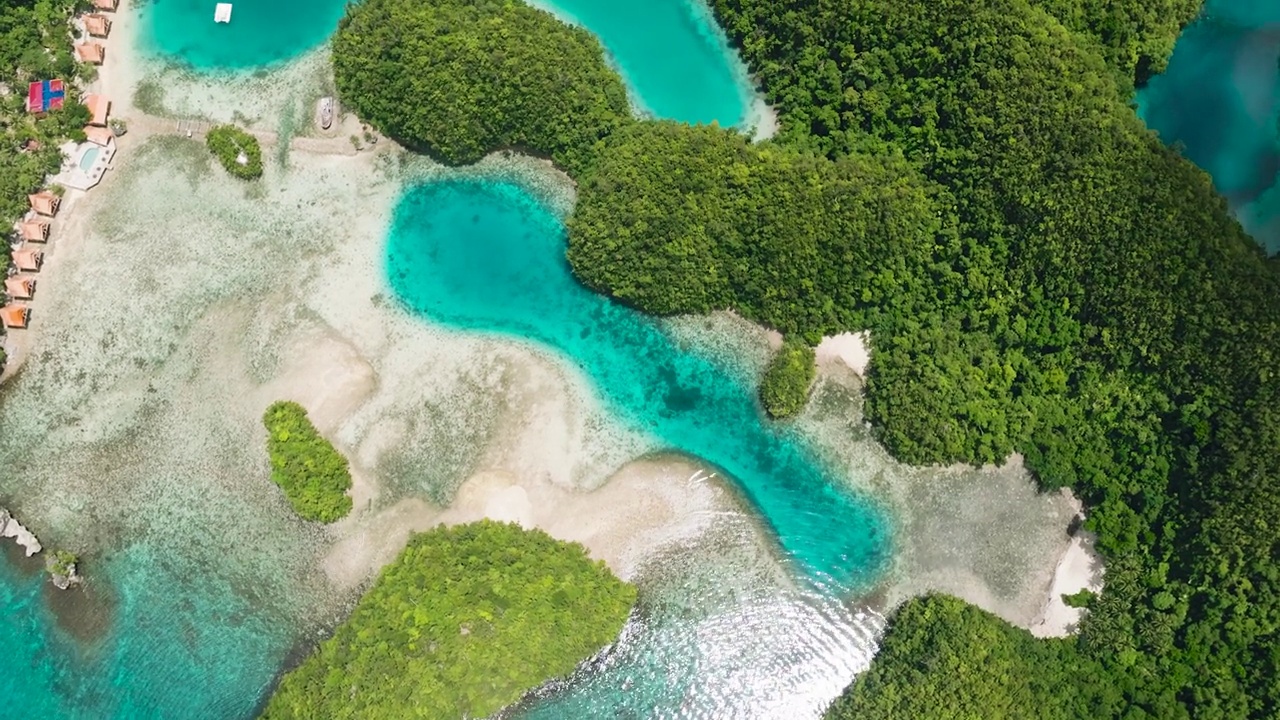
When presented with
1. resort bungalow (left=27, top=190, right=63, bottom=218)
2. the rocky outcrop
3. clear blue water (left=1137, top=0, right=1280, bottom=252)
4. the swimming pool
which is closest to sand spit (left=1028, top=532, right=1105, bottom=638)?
clear blue water (left=1137, top=0, right=1280, bottom=252)

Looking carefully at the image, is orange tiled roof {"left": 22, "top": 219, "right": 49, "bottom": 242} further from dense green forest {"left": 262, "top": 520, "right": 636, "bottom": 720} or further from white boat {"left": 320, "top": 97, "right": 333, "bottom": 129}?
dense green forest {"left": 262, "top": 520, "right": 636, "bottom": 720}

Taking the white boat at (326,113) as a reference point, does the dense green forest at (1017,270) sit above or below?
above

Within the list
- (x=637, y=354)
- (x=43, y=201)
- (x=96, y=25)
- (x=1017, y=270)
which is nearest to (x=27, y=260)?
(x=43, y=201)

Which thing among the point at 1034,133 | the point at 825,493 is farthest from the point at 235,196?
the point at 1034,133

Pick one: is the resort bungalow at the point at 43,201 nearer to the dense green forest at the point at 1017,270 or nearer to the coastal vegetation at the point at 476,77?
the coastal vegetation at the point at 476,77

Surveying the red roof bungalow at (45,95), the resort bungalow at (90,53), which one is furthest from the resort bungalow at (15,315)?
the resort bungalow at (90,53)

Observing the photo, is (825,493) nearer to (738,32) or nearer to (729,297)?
(729,297)
